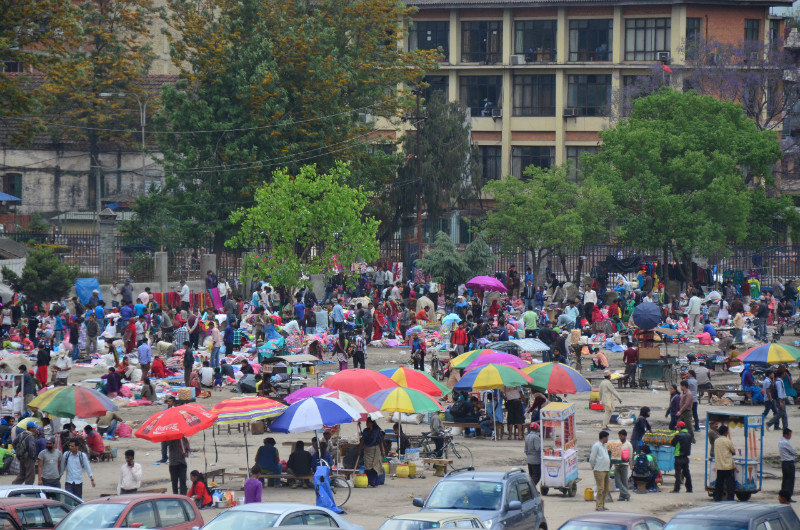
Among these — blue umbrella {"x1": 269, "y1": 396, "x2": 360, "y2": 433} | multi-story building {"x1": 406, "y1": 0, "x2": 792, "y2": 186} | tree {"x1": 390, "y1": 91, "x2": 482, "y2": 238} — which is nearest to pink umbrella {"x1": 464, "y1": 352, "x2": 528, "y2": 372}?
blue umbrella {"x1": 269, "y1": 396, "x2": 360, "y2": 433}

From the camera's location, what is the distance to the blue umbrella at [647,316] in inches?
1264

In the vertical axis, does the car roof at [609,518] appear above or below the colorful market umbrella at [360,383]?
below

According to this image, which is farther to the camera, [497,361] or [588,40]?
[588,40]

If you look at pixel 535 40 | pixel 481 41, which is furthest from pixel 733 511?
pixel 481 41

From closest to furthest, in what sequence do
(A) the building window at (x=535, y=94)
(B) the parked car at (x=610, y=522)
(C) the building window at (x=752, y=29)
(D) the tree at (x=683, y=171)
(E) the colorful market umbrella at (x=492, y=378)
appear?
(B) the parked car at (x=610, y=522) → (E) the colorful market umbrella at (x=492, y=378) → (D) the tree at (x=683, y=171) → (C) the building window at (x=752, y=29) → (A) the building window at (x=535, y=94)

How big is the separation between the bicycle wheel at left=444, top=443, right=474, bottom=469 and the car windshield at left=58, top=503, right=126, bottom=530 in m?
8.99

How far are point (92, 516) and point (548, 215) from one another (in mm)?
36784

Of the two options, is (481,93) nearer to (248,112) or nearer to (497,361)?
(248,112)

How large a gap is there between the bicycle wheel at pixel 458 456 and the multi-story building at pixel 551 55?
52105 millimetres

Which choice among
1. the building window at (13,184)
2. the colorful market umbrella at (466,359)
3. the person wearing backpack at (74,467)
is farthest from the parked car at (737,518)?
the building window at (13,184)

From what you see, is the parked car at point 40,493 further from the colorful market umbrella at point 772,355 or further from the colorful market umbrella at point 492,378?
the colorful market umbrella at point 772,355

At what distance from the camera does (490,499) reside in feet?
52.9

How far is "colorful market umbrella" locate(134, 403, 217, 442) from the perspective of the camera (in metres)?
19.3

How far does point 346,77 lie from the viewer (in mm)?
52625
